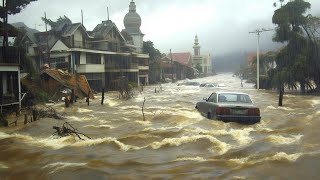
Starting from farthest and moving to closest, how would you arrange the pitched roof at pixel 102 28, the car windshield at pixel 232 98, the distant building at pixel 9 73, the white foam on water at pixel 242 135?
1. the pitched roof at pixel 102 28
2. the distant building at pixel 9 73
3. the car windshield at pixel 232 98
4. the white foam on water at pixel 242 135

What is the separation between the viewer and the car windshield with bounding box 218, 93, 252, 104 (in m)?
13.9

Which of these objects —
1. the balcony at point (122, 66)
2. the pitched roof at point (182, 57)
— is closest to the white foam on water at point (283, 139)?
the balcony at point (122, 66)

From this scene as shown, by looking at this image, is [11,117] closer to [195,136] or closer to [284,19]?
[195,136]

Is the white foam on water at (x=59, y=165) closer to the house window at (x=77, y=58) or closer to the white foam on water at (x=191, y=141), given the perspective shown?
the white foam on water at (x=191, y=141)

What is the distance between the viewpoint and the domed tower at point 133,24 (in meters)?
69.1

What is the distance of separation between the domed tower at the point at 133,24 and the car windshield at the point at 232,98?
55550 millimetres

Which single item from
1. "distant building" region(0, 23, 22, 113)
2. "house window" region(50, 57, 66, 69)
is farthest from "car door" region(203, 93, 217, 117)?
"house window" region(50, 57, 66, 69)

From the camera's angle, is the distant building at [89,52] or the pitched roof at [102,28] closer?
the distant building at [89,52]

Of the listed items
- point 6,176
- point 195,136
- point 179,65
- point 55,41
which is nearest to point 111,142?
point 195,136

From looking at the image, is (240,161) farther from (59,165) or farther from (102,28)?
(102,28)

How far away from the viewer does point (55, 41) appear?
149ft

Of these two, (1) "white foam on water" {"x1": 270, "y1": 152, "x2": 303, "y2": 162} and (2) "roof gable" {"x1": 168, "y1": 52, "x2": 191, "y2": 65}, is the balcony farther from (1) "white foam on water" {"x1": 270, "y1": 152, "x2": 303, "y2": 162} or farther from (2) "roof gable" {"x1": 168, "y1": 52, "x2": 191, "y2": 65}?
(2) "roof gable" {"x1": 168, "y1": 52, "x2": 191, "y2": 65}

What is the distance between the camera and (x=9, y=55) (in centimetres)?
2355

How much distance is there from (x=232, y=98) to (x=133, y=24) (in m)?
58.9
